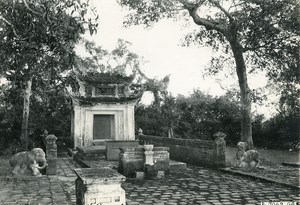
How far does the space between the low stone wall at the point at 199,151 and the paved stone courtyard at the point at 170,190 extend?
5.44ft

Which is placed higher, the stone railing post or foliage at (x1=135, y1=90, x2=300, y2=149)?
foliage at (x1=135, y1=90, x2=300, y2=149)

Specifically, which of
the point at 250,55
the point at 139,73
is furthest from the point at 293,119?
the point at 139,73

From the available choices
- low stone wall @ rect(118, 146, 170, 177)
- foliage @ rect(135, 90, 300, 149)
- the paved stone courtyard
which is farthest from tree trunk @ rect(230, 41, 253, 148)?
foliage @ rect(135, 90, 300, 149)

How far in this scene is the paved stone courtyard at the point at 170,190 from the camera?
7567 mm

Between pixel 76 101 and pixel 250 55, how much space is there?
36.9ft

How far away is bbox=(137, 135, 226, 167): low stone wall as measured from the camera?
1306cm

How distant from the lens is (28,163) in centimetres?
1158

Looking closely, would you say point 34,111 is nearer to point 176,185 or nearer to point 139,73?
point 139,73

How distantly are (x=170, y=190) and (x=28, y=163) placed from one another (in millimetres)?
5532

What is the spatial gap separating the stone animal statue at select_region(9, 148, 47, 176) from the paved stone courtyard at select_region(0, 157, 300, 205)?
378 millimetres

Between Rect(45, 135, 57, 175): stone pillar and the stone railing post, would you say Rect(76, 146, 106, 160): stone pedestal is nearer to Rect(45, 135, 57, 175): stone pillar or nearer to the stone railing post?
Rect(45, 135, 57, 175): stone pillar

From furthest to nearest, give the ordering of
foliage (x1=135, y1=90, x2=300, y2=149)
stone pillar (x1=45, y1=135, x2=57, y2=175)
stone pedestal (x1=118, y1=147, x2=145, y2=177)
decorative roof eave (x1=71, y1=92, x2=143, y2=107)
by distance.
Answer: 1. foliage (x1=135, y1=90, x2=300, y2=149)
2. decorative roof eave (x1=71, y1=92, x2=143, y2=107)
3. stone pillar (x1=45, y1=135, x2=57, y2=175)
4. stone pedestal (x1=118, y1=147, x2=145, y2=177)

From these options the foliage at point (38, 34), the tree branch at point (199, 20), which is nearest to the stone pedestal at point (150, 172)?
the foliage at point (38, 34)

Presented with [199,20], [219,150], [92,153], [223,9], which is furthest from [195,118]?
[219,150]
